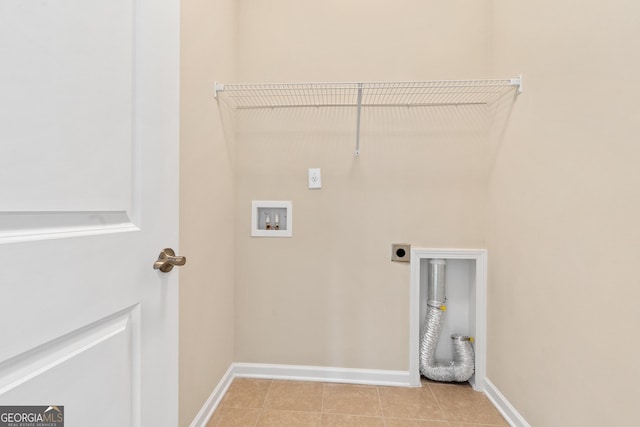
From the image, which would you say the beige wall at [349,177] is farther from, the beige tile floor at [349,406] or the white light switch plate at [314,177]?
the beige tile floor at [349,406]

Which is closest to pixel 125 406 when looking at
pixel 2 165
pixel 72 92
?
pixel 2 165

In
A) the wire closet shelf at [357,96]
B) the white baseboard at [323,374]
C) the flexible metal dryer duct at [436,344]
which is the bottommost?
the white baseboard at [323,374]

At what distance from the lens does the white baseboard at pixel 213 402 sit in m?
1.35

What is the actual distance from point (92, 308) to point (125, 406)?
0.26m

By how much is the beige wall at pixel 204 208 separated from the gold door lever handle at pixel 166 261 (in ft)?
1.47

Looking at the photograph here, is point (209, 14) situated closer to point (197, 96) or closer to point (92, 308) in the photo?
point (197, 96)

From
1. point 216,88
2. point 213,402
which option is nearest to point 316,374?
point 213,402

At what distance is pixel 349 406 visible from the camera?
60.5 inches

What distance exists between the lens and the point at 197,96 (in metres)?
1.31

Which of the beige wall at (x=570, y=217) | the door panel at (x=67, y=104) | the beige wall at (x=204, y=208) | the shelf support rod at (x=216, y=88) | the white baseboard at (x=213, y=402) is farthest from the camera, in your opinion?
the shelf support rod at (x=216, y=88)

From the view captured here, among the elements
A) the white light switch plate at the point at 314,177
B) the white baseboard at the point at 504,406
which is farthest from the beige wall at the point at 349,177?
the white baseboard at the point at 504,406

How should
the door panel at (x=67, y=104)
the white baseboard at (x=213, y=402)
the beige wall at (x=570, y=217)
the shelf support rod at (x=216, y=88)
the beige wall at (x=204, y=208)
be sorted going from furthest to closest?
the shelf support rod at (x=216, y=88) → the white baseboard at (x=213, y=402) → the beige wall at (x=204, y=208) → the beige wall at (x=570, y=217) → the door panel at (x=67, y=104)

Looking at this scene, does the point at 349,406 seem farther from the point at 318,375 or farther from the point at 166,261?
the point at 166,261

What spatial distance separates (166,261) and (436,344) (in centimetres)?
163
